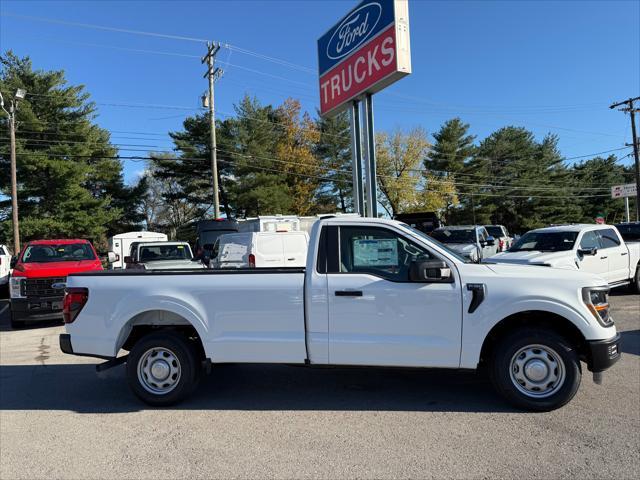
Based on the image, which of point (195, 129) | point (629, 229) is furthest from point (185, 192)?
point (629, 229)

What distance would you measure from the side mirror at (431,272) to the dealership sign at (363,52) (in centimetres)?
618

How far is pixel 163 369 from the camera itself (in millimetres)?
5066

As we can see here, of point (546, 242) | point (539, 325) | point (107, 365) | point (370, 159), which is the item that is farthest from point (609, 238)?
point (107, 365)

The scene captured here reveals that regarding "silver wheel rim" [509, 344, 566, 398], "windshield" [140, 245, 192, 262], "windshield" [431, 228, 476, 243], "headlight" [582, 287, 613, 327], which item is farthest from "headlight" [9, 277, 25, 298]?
"windshield" [431, 228, 476, 243]

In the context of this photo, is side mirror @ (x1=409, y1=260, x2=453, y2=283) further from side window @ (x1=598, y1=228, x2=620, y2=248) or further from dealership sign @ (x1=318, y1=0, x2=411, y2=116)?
side window @ (x1=598, y1=228, x2=620, y2=248)

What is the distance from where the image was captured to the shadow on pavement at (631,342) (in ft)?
22.8

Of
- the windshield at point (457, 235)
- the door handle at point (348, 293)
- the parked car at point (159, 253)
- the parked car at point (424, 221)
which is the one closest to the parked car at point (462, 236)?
the windshield at point (457, 235)

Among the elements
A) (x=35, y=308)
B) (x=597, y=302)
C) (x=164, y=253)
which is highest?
(x=164, y=253)

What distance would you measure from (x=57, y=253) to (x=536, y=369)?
37.7 ft

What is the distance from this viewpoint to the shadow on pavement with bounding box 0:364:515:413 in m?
5.03

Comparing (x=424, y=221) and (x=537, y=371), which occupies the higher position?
(x=424, y=221)

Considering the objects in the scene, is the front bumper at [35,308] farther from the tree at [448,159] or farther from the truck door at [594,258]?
the tree at [448,159]

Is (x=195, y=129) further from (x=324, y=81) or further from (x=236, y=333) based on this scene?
(x=236, y=333)

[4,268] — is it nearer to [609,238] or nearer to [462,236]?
[462,236]
